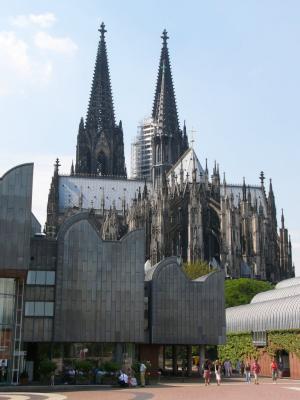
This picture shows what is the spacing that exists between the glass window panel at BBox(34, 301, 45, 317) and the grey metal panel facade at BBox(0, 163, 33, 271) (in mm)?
2750

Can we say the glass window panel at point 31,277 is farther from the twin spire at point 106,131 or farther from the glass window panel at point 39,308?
the twin spire at point 106,131

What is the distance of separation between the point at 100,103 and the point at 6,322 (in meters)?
83.7

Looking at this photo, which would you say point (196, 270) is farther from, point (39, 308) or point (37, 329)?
point (37, 329)

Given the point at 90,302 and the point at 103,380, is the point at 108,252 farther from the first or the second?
the point at 103,380

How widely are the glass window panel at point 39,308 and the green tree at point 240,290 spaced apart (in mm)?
35870

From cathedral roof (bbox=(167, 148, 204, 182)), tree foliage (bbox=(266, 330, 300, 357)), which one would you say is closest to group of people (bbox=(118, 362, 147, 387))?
tree foliage (bbox=(266, 330, 300, 357))

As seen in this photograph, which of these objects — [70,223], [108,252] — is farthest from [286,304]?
[70,223]

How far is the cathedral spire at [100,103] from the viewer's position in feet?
360

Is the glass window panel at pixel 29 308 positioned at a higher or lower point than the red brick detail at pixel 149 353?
higher

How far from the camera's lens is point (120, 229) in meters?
89.7

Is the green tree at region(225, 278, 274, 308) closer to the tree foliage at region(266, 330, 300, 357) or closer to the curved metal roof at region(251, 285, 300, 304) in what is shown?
the curved metal roof at region(251, 285, 300, 304)

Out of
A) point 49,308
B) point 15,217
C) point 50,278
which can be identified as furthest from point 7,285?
point 15,217

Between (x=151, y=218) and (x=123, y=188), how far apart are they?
25.6m

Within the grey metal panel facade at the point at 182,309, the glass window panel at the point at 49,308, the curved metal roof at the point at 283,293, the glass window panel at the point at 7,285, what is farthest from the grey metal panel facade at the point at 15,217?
the curved metal roof at the point at 283,293
